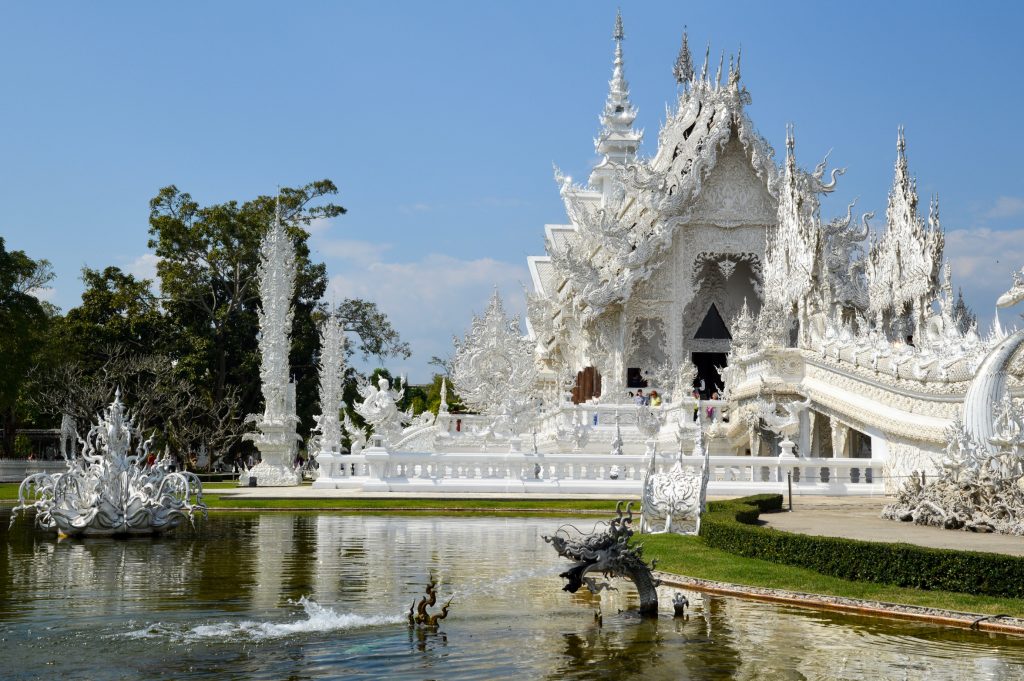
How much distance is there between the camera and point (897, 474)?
781 inches

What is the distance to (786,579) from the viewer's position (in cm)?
915

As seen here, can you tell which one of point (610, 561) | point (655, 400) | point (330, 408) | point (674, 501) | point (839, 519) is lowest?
point (839, 519)

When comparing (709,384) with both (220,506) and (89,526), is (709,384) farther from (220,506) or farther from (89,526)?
(89,526)

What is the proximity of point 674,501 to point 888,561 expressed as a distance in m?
4.26

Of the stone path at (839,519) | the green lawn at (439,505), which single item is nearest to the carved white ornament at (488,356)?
the stone path at (839,519)

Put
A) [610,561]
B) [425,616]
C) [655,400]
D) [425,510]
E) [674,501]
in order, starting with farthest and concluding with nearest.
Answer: [655,400]
[425,510]
[674,501]
[610,561]
[425,616]

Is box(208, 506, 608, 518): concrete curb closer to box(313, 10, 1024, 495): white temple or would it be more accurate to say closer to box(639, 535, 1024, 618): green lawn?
box(313, 10, 1024, 495): white temple

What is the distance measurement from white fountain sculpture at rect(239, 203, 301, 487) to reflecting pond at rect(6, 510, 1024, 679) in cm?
1456

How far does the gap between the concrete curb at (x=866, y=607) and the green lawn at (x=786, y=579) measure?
3.9 inches

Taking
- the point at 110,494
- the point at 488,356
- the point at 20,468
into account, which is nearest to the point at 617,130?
the point at 488,356

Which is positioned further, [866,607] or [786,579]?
[786,579]

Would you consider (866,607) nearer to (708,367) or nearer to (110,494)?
(110,494)

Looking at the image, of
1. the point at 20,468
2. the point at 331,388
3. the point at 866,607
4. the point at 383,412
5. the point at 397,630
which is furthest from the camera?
the point at 20,468

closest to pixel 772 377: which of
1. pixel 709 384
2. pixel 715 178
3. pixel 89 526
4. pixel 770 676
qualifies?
pixel 715 178
